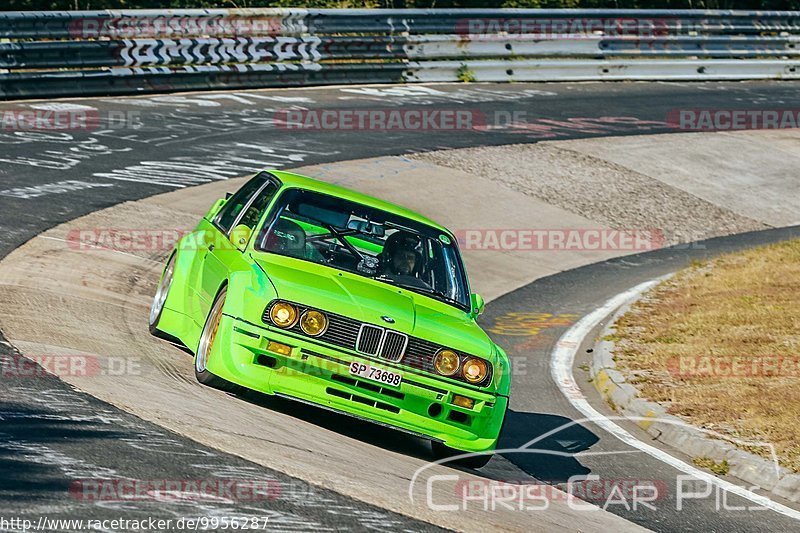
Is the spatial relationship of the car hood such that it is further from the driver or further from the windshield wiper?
the driver

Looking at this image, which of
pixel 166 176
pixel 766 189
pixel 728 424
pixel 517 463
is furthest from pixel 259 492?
pixel 766 189

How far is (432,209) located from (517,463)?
891cm

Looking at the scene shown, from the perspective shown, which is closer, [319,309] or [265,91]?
[319,309]

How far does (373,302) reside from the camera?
7805 millimetres

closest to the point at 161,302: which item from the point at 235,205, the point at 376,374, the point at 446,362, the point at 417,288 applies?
the point at 235,205

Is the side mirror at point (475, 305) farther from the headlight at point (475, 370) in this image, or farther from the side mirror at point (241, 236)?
the side mirror at point (241, 236)

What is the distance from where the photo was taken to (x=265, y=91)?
2286 cm

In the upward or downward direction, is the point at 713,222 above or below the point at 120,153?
below

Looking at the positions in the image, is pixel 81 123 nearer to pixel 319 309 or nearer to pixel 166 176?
pixel 166 176

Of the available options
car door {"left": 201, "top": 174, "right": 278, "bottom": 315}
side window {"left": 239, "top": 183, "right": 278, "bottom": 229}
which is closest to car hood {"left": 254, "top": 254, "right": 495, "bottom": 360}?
car door {"left": 201, "top": 174, "right": 278, "bottom": 315}

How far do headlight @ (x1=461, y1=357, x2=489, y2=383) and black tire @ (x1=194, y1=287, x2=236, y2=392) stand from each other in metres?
1.52

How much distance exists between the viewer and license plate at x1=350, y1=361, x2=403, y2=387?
7.41m

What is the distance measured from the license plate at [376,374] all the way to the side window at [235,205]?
2301 mm

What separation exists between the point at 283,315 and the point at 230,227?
1.96 metres
